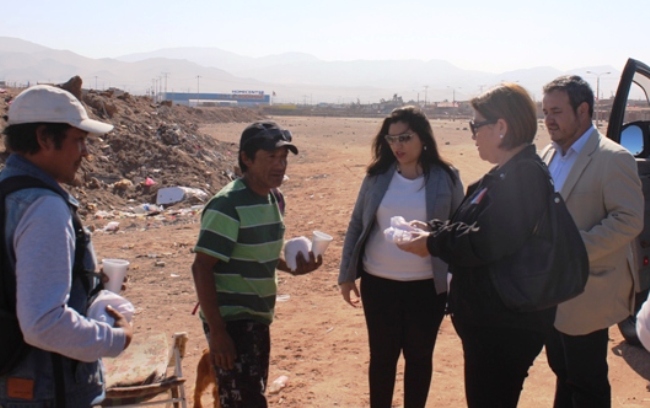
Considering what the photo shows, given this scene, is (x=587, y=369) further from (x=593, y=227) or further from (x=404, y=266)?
(x=404, y=266)

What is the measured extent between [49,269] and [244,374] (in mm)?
1308

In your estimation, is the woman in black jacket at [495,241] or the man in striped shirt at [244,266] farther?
the man in striped shirt at [244,266]

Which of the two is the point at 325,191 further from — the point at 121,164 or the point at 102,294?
the point at 102,294

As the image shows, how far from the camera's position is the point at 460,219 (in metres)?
2.88

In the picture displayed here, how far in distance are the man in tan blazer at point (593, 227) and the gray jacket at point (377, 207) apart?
0.63 meters

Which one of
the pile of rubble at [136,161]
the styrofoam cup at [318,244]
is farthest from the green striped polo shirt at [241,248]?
the pile of rubble at [136,161]

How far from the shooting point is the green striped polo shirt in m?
3.01

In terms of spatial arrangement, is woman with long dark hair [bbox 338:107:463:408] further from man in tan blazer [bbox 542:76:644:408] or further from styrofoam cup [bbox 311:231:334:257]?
man in tan blazer [bbox 542:76:644:408]

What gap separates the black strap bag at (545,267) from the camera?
2697 millimetres

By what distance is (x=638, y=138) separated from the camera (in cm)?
562

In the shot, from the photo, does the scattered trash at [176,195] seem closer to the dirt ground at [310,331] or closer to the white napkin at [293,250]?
the dirt ground at [310,331]

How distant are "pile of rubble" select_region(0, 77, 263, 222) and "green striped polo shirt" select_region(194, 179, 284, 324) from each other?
11051mm

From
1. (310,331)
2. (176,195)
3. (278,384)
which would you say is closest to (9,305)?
(278,384)

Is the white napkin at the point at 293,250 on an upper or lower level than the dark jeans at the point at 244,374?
upper
